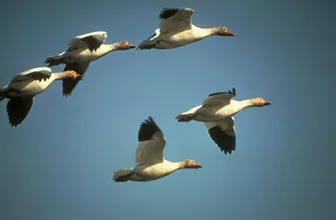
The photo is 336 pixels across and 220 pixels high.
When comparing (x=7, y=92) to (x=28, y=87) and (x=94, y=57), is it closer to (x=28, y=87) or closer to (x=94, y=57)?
(x=28, y=87)

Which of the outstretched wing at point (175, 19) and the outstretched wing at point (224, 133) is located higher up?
the outstretched wing at point (175, 19)

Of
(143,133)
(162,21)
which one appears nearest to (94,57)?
(162,21)

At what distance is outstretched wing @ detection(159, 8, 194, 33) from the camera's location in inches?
688

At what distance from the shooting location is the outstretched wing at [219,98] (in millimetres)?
17312

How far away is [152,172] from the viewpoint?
16422 mm

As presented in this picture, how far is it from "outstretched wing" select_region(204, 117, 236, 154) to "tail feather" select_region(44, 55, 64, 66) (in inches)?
176

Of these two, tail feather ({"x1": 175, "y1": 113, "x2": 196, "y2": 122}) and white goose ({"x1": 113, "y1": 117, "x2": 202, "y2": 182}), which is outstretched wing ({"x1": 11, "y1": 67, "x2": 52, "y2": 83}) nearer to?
white goose ({"x1": 113, "y1": 117, "x2": 202, "y2": 182})

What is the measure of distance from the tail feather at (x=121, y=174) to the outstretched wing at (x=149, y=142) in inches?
14.4

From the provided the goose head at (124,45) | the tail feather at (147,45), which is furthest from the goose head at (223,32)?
the goose head at (124,45)

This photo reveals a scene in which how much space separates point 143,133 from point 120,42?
4371 mm

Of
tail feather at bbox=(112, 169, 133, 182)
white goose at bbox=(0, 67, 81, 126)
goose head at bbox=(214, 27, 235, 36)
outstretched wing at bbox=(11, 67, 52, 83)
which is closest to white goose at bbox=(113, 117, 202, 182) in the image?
tail feather at bbox=(112, 169, 133, 182)

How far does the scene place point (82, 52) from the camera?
18.3 m

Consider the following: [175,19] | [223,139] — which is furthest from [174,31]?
[223,139]

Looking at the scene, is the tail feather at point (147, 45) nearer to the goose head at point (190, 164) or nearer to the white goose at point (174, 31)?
the white goose at point (174, 31)
